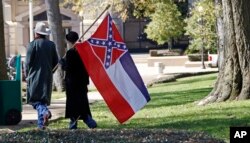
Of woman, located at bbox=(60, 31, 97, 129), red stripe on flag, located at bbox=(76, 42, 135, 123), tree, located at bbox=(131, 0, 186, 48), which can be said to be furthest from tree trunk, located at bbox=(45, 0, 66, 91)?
tree, located at bbox=(131, 0, 186, 48)

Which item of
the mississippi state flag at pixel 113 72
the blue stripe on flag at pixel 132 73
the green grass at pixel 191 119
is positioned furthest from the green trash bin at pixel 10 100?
the blue stripe on flag at pixel 132 73

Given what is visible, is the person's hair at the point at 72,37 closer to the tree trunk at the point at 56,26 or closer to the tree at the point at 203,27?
the tree trunk at the point at 56,26

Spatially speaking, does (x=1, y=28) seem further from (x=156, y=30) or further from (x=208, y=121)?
(x=156, y=30)

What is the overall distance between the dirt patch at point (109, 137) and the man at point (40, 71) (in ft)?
11.9

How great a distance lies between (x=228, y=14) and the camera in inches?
576

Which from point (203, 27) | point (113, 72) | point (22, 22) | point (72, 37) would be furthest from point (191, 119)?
point (22, 22)

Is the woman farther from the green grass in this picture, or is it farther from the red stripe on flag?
the green grass

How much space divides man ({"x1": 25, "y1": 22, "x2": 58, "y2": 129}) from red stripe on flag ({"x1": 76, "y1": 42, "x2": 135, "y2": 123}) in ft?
3.10

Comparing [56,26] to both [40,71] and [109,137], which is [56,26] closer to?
[40,71]

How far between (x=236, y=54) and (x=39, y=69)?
494 centimetres

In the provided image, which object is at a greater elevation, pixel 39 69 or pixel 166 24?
pixel 39 69

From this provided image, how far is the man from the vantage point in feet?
37.2

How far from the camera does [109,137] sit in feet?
23.9

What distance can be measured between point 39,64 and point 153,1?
2145 centimetres
